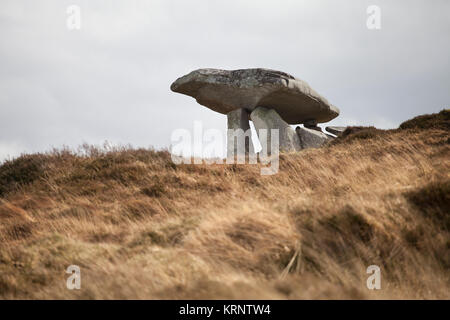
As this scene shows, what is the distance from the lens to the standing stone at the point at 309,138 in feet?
45.3

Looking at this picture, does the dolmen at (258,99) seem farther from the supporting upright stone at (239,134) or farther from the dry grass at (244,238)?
the dry grass at (244,238)

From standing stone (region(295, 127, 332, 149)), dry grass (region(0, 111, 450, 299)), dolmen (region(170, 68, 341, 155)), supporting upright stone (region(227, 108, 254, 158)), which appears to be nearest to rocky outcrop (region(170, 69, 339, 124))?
dolmen (region(170, 68, 341, 155))

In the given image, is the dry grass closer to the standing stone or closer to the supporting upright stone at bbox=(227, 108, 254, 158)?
the supporting upright stone at bbox=(227, 108, 254, 158)

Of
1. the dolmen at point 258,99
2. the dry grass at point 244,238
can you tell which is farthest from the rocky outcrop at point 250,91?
the dry grass at point 244,238

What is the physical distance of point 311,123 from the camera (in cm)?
1536

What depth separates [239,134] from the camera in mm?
13359

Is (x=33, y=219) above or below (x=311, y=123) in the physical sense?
below

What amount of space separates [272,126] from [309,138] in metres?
1.81

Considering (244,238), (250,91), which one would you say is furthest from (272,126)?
(244,238)

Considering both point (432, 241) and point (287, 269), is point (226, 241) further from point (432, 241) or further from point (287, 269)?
point (432, 241)

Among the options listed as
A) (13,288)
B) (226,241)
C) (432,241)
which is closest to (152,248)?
(226,241)

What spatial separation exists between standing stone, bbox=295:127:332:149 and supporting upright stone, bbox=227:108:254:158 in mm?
2003
